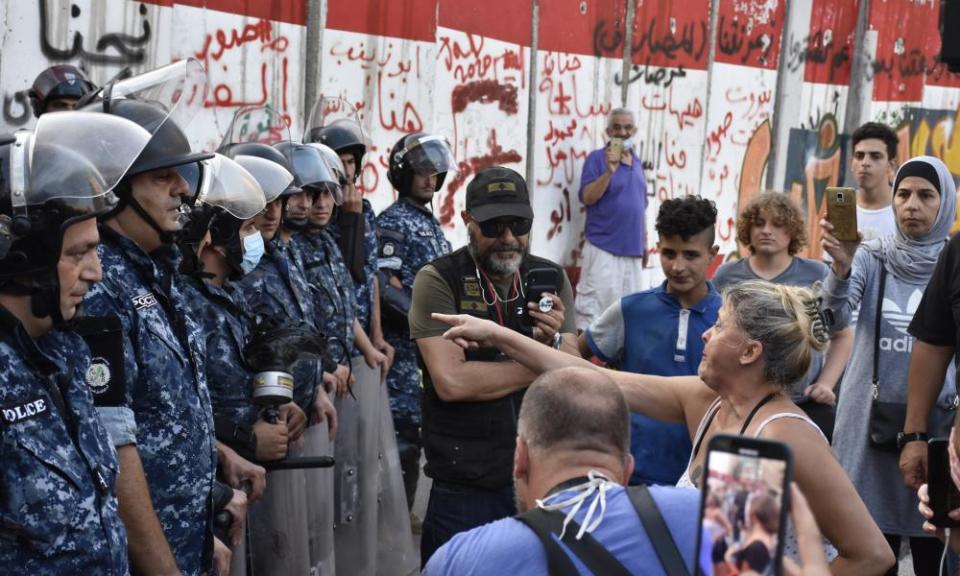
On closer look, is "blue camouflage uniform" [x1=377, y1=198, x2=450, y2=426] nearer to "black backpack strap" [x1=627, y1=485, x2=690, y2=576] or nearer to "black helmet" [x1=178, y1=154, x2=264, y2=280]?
"black helmet" [x1=178, y1=154, x2=264, y2=280]

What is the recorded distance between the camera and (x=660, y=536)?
7.57 feet

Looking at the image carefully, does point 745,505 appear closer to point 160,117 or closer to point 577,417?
point 577,417

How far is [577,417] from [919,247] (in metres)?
3.57

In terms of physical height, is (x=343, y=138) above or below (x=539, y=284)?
above

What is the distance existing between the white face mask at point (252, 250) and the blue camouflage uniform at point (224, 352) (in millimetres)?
295

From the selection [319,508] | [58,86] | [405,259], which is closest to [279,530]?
[319,508]

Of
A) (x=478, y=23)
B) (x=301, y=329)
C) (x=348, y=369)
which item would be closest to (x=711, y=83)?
(x=478, y=23)

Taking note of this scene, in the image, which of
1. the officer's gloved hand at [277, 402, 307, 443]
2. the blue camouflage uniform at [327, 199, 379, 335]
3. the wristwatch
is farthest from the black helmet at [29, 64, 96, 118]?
the wristwatch

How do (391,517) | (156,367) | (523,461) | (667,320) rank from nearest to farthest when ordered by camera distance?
1. (523,461)
2. (156,367)
3. (667,320)
4. (391,517)

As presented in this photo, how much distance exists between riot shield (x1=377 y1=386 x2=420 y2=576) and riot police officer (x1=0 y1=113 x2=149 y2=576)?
2.77 m

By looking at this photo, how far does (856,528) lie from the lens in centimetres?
319

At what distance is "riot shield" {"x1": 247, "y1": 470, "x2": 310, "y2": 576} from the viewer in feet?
15.2

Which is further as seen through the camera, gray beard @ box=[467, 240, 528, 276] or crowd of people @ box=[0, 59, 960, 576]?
gray beard @ box=[467, 240, 528, 276]

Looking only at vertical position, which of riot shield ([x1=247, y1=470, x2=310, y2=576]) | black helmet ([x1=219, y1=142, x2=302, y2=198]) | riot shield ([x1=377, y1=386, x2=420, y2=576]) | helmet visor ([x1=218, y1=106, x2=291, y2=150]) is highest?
helmet visor ([x1=218, y1=106, x2=291, y2=150])
